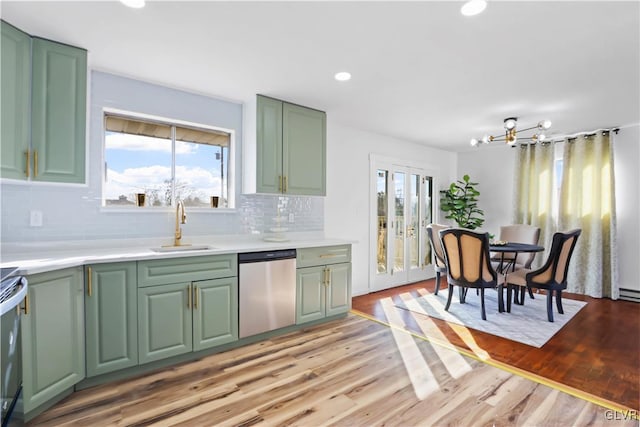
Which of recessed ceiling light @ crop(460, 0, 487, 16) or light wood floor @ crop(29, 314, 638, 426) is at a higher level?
recessed ceiling light @ crop(460, 0, 487, 16)

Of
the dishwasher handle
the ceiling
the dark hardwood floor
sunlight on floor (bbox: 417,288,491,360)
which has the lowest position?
the dark hardwood floor

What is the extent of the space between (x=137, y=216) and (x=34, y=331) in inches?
48.3

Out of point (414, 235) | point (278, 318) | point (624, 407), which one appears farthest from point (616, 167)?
point (278, 318)

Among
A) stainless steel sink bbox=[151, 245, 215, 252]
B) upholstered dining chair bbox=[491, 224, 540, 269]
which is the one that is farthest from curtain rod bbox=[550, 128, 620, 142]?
stainless steel sink bbox=[151, 245, 215, 252]

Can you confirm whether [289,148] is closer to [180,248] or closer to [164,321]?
[180,248]

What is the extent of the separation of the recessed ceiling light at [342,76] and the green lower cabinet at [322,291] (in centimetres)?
182

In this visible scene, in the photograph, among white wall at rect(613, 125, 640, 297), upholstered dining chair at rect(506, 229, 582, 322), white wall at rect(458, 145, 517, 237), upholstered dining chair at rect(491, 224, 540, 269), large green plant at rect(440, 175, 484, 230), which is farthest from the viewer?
large green plant at rect(440, 175, 484, 230)

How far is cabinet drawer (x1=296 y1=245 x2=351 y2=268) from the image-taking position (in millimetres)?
3357

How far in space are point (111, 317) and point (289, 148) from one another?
87.6 inches

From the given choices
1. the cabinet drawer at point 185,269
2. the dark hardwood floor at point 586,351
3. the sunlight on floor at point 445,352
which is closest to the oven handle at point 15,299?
the cabinet drawer at point 185,269

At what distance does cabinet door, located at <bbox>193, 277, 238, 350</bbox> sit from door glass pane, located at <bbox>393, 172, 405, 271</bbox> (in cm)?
319

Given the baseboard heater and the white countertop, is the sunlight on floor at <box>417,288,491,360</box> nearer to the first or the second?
the white countertop

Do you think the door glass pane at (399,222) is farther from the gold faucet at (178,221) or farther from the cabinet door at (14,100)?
the cabinet door at (14,100)

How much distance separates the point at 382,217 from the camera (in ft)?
17.1
